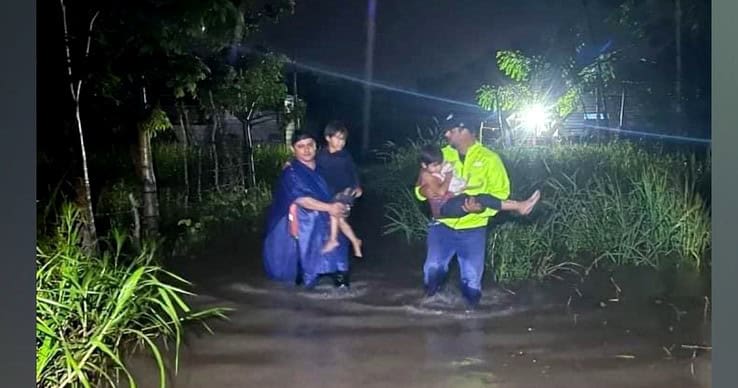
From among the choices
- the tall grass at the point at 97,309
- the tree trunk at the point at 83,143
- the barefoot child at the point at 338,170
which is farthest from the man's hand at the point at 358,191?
the tree trunk at the point at 83,143

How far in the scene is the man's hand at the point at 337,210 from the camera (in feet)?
7.76

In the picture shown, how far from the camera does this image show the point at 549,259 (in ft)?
7.97

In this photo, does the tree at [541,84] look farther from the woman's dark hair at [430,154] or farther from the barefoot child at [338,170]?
the barefoot child at [338,170]

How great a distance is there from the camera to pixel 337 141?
2.35 metres

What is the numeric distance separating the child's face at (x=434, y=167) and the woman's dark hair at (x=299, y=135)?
1.08 ft

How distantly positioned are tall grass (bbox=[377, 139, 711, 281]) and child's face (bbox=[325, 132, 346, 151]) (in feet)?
0.83

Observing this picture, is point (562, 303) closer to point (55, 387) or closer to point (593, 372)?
point (593, 372)

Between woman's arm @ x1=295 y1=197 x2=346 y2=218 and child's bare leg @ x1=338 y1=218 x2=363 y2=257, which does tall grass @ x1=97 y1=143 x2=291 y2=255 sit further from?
child's bare leg @ x1=338 y1=218 x2=363 y2=257

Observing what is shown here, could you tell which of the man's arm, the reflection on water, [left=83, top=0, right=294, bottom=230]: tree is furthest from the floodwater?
[left=83, top=0, right=294, bottom=230]: tree

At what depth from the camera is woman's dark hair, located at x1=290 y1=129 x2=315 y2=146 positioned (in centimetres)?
235
